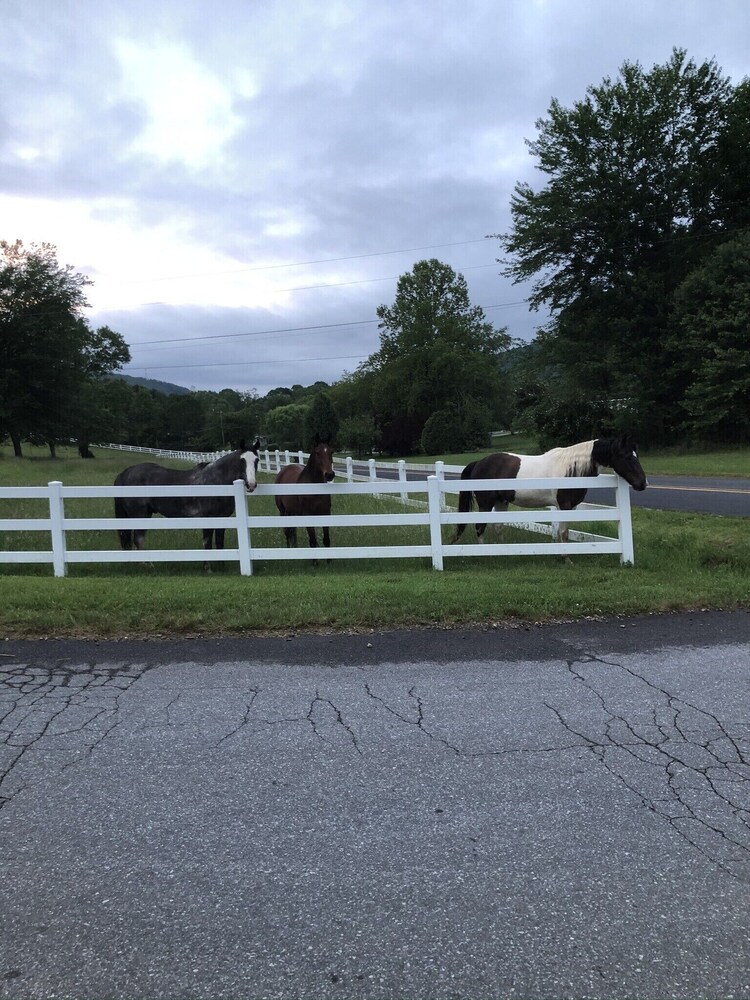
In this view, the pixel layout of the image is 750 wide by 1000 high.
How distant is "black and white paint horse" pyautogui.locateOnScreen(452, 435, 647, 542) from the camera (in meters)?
8.60

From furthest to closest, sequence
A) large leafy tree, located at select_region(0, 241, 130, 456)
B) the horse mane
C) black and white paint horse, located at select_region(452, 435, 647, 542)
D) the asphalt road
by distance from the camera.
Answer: large leafy tree, located at select_region(0, 241, 130, 456), the horse mane, black and white paint horse, located at select_region(452, 435, 647, 542), the asphalt road

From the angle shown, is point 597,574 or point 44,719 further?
point 597,574

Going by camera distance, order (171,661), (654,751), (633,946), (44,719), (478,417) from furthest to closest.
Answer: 1. (478,417)
2. (171,661)
3. (44,719)
4. (654,751)
5. (633,946)

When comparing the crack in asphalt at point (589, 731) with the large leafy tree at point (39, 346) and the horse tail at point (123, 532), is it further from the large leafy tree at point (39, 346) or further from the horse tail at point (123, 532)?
the large leafy tree at point (39, 346)

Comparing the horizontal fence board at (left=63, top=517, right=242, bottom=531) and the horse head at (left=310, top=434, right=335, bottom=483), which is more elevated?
the horse head at (left=310, top=434, right=335, bottom=483)

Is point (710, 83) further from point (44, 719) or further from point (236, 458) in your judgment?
point (44, 719)

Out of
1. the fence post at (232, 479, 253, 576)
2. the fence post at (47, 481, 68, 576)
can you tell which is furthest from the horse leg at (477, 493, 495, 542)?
the fence post at (47, 481, 68, 576)

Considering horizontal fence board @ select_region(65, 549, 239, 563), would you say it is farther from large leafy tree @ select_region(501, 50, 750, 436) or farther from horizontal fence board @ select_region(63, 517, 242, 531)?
large leafy tree @ select_region(501, 50, 750, 436)

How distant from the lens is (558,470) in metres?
9.53

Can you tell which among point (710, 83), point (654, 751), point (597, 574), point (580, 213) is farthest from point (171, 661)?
point (710, 83)

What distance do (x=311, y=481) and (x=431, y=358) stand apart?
61183mm

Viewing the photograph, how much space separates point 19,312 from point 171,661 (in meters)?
50.0

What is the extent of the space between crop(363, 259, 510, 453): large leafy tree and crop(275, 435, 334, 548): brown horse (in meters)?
57.5

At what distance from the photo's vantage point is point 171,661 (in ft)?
17.5
